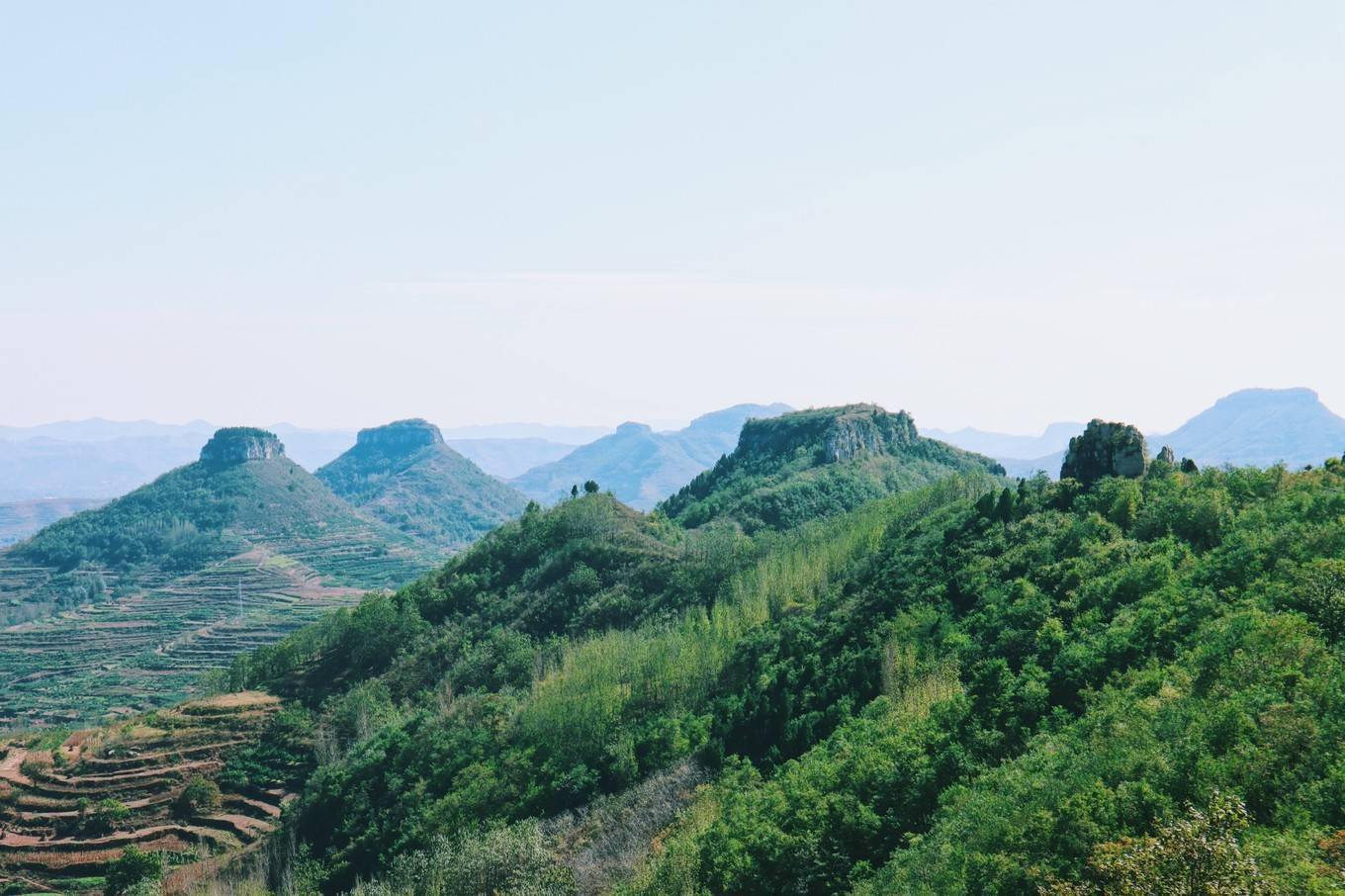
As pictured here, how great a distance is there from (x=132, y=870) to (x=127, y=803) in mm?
22875

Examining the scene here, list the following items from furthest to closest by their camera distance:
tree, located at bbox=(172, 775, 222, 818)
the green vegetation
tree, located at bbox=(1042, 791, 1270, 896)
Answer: tree, located at bbox=(172, 775, 222, 818) < the green vegetation < tree, located at bbox=(1042, 791, 1270, 896)

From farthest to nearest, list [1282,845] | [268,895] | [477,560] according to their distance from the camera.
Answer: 1. [477,560]
2. [268,895]
3. [1282,845]

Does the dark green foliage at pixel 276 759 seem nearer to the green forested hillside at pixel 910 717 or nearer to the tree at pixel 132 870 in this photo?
the green forested hillside at pixel 910 717

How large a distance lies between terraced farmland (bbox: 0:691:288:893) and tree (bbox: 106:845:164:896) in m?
2.66

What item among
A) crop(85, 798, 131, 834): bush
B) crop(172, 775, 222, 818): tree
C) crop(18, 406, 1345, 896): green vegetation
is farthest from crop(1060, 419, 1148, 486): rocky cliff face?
crop(85, 798, 131, 834): bush

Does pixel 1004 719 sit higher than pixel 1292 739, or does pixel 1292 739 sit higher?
pixel 1292 739

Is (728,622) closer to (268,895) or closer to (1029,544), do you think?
(1029,544)

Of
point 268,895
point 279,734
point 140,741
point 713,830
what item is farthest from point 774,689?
point 140,741

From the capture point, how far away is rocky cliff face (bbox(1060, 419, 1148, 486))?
3708 inches

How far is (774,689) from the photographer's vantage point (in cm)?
8588

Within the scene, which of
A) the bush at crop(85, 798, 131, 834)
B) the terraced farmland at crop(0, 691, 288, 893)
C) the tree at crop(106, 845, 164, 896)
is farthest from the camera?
the bush at crop(85, 798, 131, 834)

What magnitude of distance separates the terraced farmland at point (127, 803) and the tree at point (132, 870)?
266 cm

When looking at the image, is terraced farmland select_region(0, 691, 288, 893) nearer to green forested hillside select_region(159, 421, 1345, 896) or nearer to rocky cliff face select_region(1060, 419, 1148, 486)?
green forested hillside select_region(159, 421, 1345, 896)

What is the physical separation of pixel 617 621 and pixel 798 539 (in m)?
33.2
